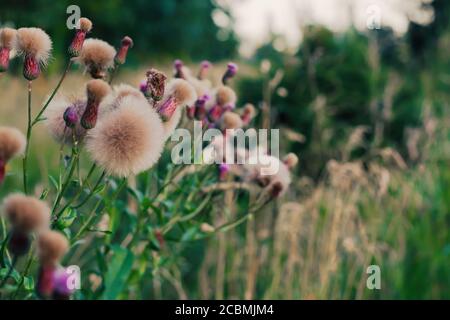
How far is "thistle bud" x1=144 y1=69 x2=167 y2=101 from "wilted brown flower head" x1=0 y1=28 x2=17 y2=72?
0.31m

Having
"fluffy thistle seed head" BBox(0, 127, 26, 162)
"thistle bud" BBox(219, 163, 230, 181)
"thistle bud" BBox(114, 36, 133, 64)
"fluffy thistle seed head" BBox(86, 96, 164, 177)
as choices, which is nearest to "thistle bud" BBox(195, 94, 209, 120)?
"thistle bud" BBox(219, 163, 230, 181)

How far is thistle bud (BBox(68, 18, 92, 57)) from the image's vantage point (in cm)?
153

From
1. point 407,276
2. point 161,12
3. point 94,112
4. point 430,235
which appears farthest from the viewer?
point 161,12

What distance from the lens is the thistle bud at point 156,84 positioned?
1.48 m

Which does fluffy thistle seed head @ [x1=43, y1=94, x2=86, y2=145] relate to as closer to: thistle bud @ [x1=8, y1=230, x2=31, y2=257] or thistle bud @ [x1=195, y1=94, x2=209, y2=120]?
thistle bud @ [x1=195, y1=94, x2=209, y2=120]

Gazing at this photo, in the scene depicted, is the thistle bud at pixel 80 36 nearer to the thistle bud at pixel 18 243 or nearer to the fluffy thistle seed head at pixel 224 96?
the fluffy thistle seed head at pixel 224 96

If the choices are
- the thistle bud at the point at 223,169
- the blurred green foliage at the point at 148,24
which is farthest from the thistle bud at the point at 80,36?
the blurred green foliage at the point at 148,24

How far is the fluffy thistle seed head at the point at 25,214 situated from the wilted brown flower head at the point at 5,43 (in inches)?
26.2

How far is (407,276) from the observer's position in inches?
131

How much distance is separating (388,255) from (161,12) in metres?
18.4

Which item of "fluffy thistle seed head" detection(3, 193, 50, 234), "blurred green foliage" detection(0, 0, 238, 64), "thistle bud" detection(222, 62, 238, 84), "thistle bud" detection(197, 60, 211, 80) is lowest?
"fluffy thistle seed head" detection(3, 193, 50, 234)
